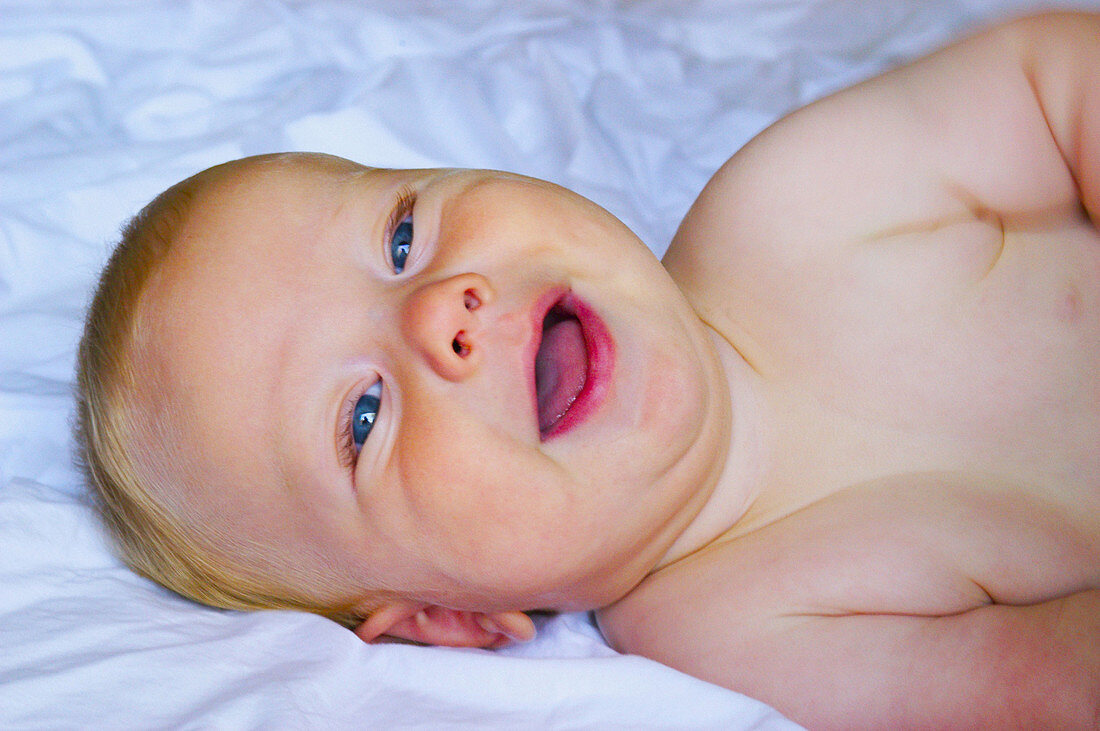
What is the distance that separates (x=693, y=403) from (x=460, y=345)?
28 cm

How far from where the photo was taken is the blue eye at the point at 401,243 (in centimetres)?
116

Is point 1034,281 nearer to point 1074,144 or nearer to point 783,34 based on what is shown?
point 1074,144

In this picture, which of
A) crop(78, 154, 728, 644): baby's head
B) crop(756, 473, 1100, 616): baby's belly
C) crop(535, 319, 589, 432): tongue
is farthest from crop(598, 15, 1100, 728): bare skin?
crop(535, 319, 589, 432): tongue

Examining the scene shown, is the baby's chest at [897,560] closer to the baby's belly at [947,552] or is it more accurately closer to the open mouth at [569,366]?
the baby's belly at [947,552]

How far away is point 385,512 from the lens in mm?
1061

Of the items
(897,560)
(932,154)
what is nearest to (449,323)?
(897,560)

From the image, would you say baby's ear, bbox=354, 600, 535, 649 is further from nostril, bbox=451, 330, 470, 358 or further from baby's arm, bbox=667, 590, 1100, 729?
nostril, bbox=451, 330, 470, 358

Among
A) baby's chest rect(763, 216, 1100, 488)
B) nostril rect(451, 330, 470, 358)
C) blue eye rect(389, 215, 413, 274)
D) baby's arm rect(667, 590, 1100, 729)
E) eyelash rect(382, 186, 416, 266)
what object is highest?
eyelash rect(382, 186, 416, 266)

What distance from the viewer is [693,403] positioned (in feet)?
3.64

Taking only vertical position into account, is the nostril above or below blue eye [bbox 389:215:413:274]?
below

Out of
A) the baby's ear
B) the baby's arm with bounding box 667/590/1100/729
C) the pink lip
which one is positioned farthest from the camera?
the baby's ear

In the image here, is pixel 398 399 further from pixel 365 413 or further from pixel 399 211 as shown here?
pixel 399 211

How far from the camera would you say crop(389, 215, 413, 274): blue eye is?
1165mm

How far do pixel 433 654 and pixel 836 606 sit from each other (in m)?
0.47
